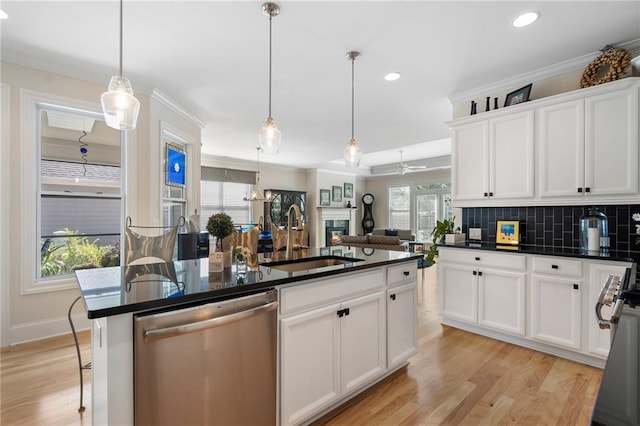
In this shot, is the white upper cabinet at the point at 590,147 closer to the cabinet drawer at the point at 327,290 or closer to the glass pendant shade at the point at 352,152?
the glass pendant shade at the point at 352,152

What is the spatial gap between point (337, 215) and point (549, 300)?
7163mm

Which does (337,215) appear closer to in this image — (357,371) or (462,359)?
(462,359)

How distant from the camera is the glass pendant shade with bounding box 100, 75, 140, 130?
75.0 inches

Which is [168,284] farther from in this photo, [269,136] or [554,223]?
[554,223]

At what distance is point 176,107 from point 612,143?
4.63 meters

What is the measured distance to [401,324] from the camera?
7.88 ft

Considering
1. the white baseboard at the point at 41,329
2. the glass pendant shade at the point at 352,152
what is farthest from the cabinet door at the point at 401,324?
the white baseboard at the point at 41,329

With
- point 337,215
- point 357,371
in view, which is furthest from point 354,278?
point 337,215

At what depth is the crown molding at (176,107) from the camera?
3631 mm

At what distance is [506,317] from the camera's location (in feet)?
9.82

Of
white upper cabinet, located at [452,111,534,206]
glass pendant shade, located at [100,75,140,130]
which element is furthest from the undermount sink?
white upper cabinet, located at [452,111,534,206]

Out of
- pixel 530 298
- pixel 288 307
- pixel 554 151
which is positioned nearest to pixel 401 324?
pixel 288 307

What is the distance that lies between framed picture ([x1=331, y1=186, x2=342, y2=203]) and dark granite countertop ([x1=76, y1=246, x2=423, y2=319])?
771cm

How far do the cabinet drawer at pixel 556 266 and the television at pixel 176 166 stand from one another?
4225mm
